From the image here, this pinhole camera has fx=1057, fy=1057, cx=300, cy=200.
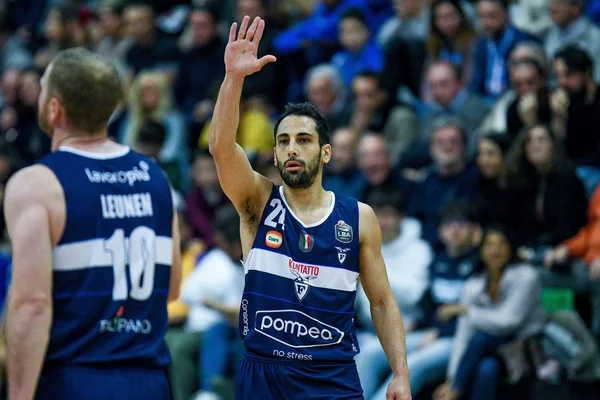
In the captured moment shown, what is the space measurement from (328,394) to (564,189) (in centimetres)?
498

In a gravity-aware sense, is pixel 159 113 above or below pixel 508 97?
below

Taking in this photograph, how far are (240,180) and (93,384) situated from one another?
4.41 feet

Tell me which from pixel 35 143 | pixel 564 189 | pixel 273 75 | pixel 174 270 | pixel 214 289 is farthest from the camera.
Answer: pixel 35 143

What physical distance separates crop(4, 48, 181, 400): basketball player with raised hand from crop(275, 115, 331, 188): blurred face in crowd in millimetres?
738

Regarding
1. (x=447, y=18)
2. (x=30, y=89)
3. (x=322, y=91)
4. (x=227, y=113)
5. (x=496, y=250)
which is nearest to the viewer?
(x=227, y=113)

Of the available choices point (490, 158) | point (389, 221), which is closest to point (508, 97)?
point (490, 158)

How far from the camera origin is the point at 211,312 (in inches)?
433

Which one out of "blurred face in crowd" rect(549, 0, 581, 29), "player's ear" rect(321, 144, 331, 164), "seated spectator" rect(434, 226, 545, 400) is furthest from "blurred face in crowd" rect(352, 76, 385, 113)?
"player's ear" rect(321, 144, 331, 164)

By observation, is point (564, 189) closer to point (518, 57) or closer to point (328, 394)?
point (518, 57)

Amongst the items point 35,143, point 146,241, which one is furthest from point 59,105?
point 35,143

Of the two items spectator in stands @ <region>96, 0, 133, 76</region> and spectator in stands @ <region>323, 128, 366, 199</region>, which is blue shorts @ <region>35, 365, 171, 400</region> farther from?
spectator in stands @ <region>96, 0, 133, 76</region>

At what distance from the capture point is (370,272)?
576 centimetres

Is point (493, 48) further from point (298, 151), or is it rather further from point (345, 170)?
point (298, 151)

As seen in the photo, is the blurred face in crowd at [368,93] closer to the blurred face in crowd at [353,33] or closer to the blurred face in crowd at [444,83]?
the blurred face in crowd at [444,83]
